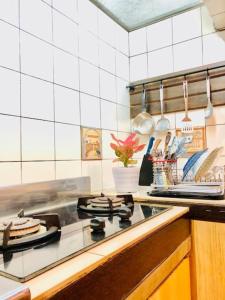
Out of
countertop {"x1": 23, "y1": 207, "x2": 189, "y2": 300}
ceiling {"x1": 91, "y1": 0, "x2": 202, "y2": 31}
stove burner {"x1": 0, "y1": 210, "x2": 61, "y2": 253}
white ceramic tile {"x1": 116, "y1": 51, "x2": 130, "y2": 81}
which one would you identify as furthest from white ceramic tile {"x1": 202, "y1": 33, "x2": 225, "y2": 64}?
stove burner {"x1": 0, "y1": 210, "x2": 61, "y2": 253}

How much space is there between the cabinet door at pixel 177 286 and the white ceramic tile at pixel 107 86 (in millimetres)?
886

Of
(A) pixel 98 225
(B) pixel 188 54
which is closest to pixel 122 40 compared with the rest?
(B) pixel 188 54

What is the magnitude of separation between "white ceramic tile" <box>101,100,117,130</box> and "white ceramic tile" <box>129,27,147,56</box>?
42cm

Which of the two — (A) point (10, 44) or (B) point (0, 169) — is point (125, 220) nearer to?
(B) point (0, 169)

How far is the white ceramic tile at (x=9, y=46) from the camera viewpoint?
32.9 inches

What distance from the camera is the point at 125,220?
25.4 inches

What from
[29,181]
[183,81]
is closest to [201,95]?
[183,81]

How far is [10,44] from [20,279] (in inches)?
31.2

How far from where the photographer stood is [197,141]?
4.26ft

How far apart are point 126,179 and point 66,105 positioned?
426mm

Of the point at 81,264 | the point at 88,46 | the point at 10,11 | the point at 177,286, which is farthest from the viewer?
the point at 88,46

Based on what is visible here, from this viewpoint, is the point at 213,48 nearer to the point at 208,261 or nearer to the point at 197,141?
the point at 197,141

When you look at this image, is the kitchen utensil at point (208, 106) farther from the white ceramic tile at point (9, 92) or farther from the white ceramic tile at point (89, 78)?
the white ceramic tile at point (9, 92)

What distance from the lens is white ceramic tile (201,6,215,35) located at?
129 centimetres
